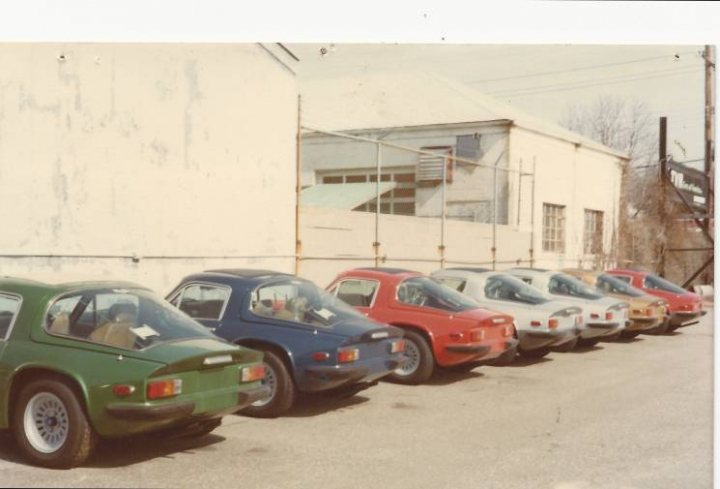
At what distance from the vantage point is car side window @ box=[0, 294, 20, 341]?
5.37m

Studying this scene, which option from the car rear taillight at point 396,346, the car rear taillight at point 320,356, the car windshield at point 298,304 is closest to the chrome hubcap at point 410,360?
the car rear taillight at point 396,346

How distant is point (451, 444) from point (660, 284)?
18.9 feet

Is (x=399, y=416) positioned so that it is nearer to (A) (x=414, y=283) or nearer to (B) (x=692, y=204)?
(A) (x=414, y=283)

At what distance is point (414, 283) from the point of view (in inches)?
375

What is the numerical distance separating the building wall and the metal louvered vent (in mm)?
1253

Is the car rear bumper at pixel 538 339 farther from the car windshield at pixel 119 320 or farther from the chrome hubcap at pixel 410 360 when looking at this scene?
the car windshield at pixel 119 320

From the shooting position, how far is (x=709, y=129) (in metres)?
6.90

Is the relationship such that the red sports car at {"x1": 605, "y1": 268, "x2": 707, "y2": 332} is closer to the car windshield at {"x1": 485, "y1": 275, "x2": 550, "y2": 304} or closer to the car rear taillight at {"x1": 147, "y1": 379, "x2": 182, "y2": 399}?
the car windshield at {"x1": 485, "y1": 275, "x2": 550, "y2": 304}

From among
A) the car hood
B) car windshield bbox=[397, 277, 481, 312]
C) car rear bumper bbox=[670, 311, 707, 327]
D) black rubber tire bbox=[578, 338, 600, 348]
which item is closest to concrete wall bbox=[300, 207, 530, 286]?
car windshield bbox=[397, 277, 481, 312]

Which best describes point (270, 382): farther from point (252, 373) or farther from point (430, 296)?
point (430, 296)

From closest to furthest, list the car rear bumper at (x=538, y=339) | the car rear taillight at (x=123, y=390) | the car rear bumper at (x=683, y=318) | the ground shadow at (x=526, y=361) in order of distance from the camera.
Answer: the car rear taillight at (x=123, y=390) < the car rear bumper at (x=683, y=318) < the car rear bumper at (x=538, y=339) < the ground shadow at (x=526, y=361)

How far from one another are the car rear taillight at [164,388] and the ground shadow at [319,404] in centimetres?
205

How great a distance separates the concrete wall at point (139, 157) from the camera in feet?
22.1

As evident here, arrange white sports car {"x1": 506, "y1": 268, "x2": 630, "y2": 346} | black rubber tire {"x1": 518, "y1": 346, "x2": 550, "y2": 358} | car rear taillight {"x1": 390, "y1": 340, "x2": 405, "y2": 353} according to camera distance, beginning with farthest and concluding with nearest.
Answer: white sports car {"x1": 506, "y1": 268, "x2": 630, "y2": 346}, black rubber tire {"x1": 518, "y1": 346, "x2": 550, "y2": 358}, car rear taillight {"x1": 390, "y1": 340, "x2": 405, "y2": 353}
